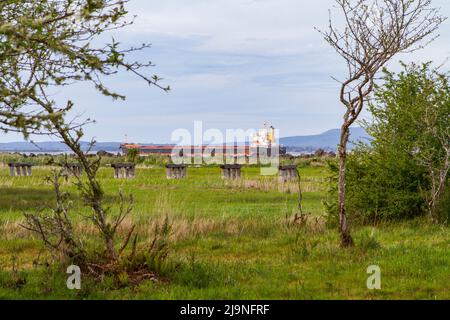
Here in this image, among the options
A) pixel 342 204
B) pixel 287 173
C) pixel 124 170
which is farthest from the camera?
pixel 124 170

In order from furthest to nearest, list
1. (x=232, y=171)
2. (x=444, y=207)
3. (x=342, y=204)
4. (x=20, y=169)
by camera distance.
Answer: (x=20, y=169), (x=232, y=171), (x=444, y=207), (x=342, y=204)

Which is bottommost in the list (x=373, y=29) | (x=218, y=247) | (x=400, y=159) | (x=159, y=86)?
(x=218, y=247)

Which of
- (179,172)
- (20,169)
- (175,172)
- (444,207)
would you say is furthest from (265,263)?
(20,169)

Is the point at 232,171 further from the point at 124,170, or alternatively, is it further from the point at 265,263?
the point at 265,263

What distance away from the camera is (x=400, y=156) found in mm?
17234

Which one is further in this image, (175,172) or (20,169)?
(20,169)

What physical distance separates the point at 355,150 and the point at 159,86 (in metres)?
11.3

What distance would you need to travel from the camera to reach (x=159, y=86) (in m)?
8.40

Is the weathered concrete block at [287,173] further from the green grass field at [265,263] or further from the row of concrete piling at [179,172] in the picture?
the green grass field at [265,263]

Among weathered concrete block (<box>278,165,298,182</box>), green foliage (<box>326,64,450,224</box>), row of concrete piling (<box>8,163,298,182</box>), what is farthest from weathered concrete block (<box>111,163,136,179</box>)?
green foliage (<box>326,64,450,224</box>)

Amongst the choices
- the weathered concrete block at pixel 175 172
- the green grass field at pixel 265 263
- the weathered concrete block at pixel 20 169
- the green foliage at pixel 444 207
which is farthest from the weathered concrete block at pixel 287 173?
the green foliage at pixel 444 207

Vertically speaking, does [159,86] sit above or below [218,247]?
above
